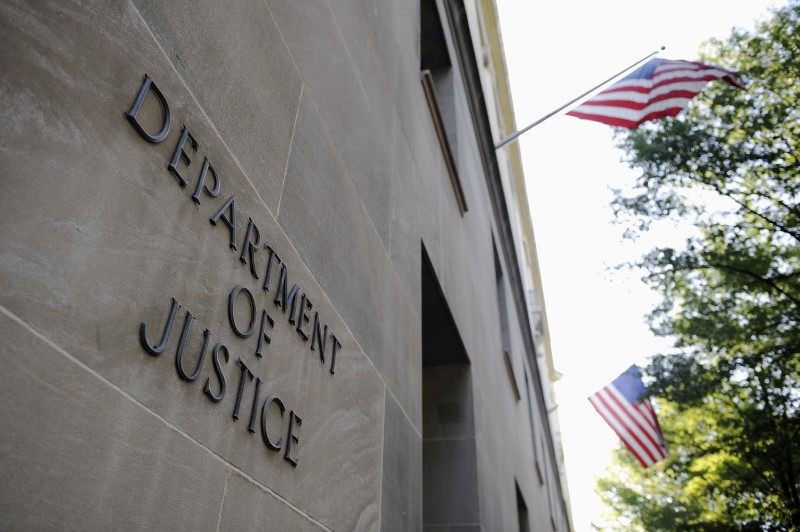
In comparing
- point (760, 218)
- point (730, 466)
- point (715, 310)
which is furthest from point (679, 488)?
point (760, 218)

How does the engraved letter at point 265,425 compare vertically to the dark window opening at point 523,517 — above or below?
below

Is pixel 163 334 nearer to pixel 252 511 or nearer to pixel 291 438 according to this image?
pixel 252 511

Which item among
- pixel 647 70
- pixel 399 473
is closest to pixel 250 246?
pixel 399 473

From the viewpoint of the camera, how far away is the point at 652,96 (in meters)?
9.74

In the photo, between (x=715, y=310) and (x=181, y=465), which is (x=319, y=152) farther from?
(x=715, y=310)

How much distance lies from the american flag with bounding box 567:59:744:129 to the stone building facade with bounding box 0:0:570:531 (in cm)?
586

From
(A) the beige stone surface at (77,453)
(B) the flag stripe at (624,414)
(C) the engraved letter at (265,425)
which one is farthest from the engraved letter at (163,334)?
(B) the flag stripe at (624,414)

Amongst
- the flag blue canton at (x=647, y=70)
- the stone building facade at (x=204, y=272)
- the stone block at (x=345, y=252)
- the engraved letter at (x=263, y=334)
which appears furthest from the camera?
the flag blue canton at (x=647, y=70)

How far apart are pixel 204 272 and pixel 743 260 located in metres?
15.2

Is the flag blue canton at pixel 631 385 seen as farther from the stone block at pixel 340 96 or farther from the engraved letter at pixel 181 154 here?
the engraved letter at pixel 181 154

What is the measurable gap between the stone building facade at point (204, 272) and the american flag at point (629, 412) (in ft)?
38.4

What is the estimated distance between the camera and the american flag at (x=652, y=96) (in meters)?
9.59

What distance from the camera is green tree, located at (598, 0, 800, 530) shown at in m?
13.1

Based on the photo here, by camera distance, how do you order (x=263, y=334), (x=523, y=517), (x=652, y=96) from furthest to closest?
1. (x=523, y=517)
2. (x=652, y=96)
3. (x=263, y=334)
